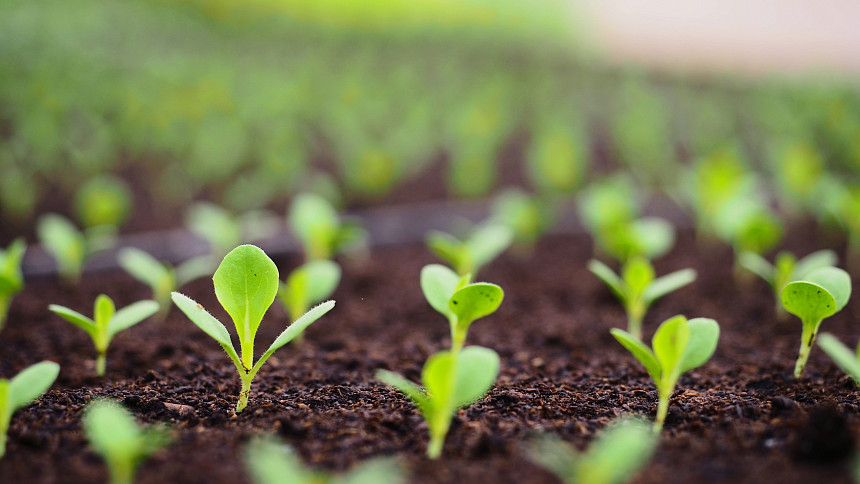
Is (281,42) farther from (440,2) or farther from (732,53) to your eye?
(732,53)

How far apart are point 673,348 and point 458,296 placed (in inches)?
14.5

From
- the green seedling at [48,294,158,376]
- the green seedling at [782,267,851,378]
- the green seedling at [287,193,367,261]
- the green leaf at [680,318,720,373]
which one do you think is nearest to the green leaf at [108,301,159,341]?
the green seedling at [48,294,158,376]

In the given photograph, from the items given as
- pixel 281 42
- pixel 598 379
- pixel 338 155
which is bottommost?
pixel 598 379

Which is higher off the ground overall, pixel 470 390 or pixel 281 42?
pixel 281 42

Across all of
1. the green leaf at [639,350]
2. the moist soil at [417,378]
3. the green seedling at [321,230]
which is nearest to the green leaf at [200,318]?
the moist soil at [417,378]

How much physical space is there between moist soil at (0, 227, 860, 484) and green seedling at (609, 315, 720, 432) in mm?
95

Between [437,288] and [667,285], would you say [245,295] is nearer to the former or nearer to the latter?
[437,288]

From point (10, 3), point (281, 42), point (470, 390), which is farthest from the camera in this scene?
point (281, 42)

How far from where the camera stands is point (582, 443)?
41.6 inches

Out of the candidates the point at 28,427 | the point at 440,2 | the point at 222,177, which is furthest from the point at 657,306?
the point at 440,2

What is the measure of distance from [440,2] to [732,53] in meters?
4.89

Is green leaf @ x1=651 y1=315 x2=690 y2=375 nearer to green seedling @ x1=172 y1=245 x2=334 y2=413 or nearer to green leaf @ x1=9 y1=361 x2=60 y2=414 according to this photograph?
green seedling @ x1=172 y1=245 x2=334 y2=413

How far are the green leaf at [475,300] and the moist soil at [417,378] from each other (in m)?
0.18

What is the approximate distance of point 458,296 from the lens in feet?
3.75
